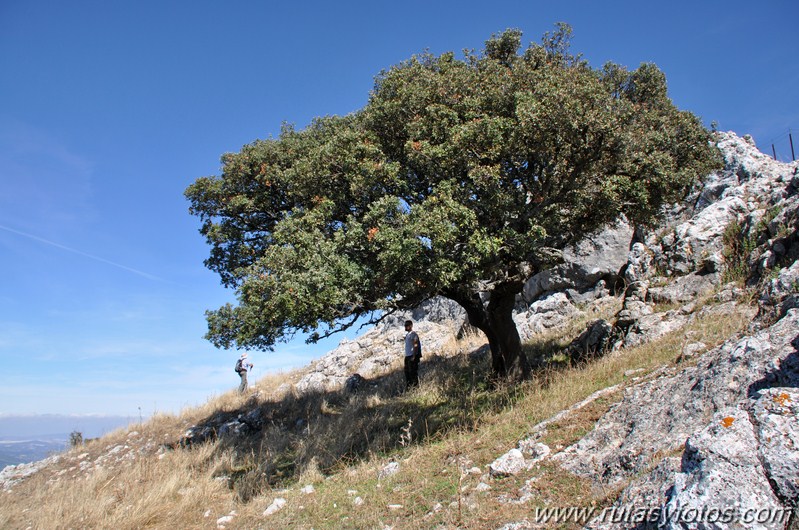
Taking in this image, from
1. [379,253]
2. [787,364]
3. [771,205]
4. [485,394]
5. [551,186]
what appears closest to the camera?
[787,364]

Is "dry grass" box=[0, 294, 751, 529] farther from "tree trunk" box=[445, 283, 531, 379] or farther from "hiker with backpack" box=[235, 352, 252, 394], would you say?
"hiker with backpack" box=[235, 352, 252, 394]

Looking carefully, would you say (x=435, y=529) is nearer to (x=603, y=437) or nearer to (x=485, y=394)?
(x=603, y=437)

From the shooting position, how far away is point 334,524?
7051 millimetres

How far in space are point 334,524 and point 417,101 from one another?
9807 millimetres

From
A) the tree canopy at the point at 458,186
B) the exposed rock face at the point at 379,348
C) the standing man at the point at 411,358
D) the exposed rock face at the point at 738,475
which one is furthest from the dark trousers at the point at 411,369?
the exposed rock face at the point at 738,475

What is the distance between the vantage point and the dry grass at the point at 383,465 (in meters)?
6.65

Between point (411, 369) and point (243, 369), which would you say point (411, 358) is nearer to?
point (411, 369)

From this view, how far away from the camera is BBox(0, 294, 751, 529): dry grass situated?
Result: 6652 millimetres

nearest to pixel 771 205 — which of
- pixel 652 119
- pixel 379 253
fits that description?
pixel 652 119

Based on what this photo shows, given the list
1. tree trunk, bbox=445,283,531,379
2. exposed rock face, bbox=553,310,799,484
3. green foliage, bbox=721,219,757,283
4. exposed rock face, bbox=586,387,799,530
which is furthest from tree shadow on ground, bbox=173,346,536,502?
green foliage, bbox=721,219,757,283

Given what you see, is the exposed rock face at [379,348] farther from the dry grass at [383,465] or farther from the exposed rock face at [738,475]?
the exposed rock face at [738,475]

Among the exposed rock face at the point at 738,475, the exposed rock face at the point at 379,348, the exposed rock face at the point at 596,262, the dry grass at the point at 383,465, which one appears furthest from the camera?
the exposed rock face at the point at 379,348

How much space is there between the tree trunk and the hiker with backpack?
13.6 m

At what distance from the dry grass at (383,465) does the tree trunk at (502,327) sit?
0.96 metres
